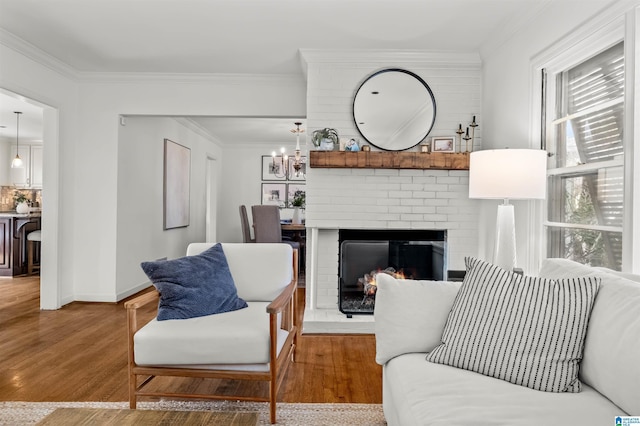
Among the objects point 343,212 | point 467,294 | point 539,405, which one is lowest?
point 539,405

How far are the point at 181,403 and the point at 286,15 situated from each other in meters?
2.57

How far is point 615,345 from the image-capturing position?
55.0 inches

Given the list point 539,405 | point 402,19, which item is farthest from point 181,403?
point 402,19

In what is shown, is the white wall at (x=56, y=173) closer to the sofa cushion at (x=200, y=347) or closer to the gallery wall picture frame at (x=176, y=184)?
the gallery wall picture frame at (x=176, y=184)

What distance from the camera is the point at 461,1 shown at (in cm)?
294

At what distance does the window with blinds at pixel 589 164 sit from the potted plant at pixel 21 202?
22.9 feet

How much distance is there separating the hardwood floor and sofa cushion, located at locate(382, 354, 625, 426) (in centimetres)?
89

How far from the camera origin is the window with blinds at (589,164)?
2252 millimetres

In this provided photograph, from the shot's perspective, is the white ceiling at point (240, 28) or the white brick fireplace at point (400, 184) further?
the white brick fireplace at point (400, 184)

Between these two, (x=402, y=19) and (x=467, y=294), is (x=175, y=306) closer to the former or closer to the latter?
(x=467, y=294)

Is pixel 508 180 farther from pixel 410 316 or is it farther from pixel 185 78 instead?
pixel 185 78

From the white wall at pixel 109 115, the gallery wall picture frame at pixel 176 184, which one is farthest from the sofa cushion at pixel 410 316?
the gallery wall picture frame at pixel 176 184

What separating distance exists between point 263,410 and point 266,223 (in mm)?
3991

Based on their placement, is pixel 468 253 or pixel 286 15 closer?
pixel 286 15
